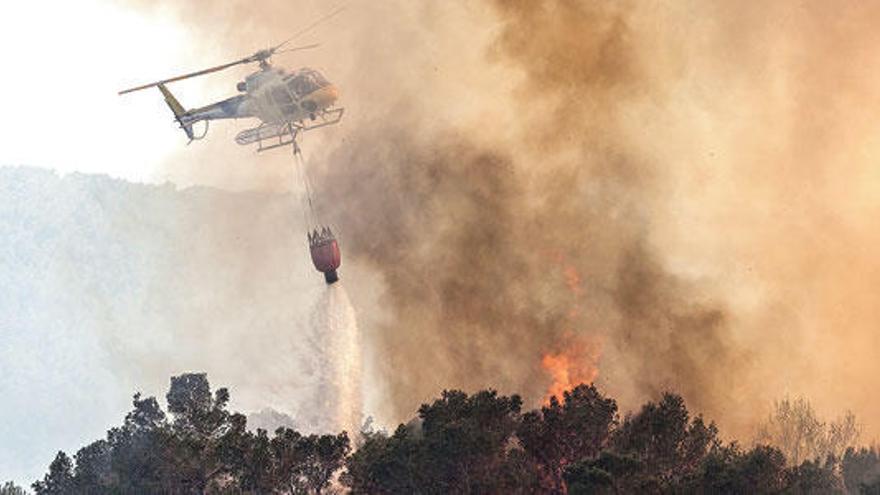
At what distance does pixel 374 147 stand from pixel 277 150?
24.2m

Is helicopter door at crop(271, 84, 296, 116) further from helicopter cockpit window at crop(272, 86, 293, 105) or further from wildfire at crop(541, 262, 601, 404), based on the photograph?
wildfire at crop(541, 262, 601, 404)

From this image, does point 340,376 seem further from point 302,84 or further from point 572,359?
point 302,84

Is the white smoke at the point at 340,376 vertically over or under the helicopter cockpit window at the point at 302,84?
under

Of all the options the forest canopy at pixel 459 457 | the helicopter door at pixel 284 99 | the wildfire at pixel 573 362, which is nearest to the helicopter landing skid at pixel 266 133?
the helicopter door at pixel 284 99

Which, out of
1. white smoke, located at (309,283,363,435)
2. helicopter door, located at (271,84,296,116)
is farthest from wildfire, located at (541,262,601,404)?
helicopter door, located at (271,84,296,116)

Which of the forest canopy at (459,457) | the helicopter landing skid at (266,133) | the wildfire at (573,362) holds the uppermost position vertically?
the helicopter landing skid at (266,133)

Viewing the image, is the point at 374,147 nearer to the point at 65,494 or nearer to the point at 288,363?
the point at 288,363

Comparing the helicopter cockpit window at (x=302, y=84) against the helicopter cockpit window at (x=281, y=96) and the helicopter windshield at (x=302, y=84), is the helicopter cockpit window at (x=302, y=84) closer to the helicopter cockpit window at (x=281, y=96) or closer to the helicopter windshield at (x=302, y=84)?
the helicopter windshield at (x=302, y=84)

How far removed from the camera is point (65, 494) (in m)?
94.9

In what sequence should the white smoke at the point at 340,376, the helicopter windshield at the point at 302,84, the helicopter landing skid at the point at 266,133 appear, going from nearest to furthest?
the helicopter windshield at the point at 302,84 < the helicopter landing skid at the point at 266,133 < the white smoke at the point at 340,376

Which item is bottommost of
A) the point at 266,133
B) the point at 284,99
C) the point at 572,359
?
the point at 572,359

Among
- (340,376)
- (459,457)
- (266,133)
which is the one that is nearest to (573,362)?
(340,376)

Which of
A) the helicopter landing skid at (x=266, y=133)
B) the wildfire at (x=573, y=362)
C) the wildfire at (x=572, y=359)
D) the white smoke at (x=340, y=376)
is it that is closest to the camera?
the helicopter landing skid at (x=266, y=133)

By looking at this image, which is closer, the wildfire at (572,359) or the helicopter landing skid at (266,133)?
the helicopter landing skid at (266,133)
